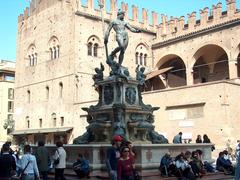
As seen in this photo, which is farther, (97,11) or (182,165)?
(97,11)

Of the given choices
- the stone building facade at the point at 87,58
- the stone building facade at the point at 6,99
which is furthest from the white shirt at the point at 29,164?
the stone building facade at the point at 6,99

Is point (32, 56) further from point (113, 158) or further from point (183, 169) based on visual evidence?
point (113, 158)

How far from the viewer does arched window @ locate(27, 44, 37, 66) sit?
103 ft

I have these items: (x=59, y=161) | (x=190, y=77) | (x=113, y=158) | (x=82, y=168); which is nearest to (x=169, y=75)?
(x=190, y=77)

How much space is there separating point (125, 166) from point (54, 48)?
83.1 feet

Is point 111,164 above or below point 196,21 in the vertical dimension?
below

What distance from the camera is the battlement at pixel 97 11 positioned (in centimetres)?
2831

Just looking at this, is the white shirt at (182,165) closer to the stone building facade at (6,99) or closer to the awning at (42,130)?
the awning at (42,130)

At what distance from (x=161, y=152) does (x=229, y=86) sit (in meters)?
12.4

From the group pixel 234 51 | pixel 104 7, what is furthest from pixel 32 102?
pixel 234 51

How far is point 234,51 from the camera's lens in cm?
2483

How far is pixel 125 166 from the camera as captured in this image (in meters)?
5.12

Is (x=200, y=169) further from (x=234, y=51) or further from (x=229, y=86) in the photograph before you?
(x=234, y=51)

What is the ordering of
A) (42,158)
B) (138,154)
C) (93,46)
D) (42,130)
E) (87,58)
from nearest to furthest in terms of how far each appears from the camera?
1. (42,158)
2. (138,154)
3. (87,58)
4. (93,46)
5. (42,130)
